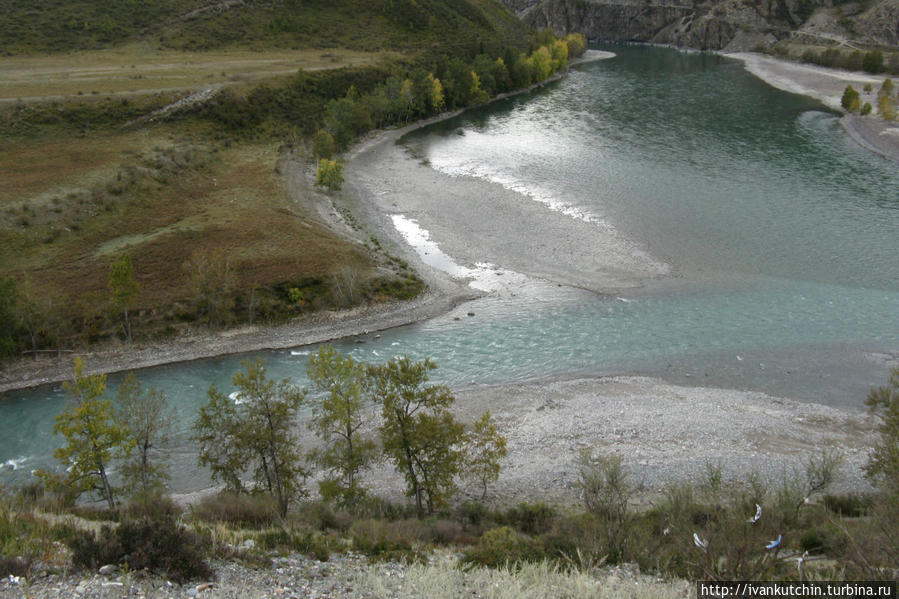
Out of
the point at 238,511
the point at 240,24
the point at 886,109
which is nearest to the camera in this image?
the point at 238,511

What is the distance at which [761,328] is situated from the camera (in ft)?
167

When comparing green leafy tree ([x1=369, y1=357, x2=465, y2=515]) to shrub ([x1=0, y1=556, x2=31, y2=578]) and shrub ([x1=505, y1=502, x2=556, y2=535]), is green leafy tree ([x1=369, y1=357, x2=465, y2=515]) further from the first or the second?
shrub ([x1=0, y1=556, x2=31, y2=578])

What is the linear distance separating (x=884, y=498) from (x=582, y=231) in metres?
46.5

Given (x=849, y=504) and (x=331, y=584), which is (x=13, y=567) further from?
(x=849, y=504)

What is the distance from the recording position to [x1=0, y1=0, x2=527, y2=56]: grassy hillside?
117 meters

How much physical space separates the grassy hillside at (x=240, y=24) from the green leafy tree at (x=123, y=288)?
3327 inches

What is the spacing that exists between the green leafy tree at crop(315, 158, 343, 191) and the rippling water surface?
60.1 ft

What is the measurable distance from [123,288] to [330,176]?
36582mm

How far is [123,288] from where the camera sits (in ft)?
158

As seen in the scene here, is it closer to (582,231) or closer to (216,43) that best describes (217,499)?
(582,231)

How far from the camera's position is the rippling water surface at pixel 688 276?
4544 cm

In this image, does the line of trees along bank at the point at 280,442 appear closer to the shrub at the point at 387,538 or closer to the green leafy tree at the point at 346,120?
the shrub at the point at 387,538

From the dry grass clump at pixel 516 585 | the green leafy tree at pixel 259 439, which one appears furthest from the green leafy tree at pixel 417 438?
the dry grass clump at pixel 516 585

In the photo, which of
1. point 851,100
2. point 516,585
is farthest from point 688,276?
point 851,100
